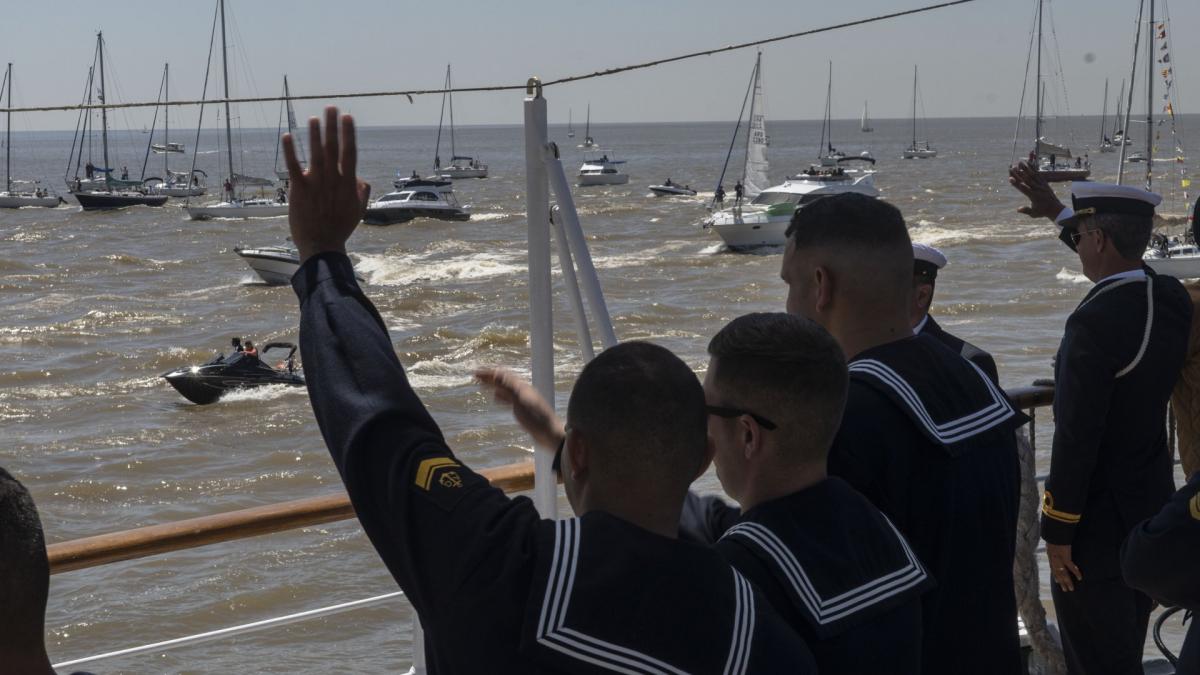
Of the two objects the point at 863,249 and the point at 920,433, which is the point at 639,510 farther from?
the point at 863,249

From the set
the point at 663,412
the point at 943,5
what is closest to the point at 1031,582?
the point at 943,5

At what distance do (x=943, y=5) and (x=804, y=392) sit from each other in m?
1.82

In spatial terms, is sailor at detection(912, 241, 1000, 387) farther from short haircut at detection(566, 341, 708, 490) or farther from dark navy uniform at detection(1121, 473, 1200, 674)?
short haircut at detection(566, 341, 708, 490)

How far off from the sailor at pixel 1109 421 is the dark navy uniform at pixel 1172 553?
3.34 ft

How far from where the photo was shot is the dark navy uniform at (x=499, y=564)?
141cm

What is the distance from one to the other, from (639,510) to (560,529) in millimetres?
98

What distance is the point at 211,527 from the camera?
2510 mm

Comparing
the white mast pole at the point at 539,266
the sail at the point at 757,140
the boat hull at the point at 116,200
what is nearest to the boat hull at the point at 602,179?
the boat hull at the point at 116,200

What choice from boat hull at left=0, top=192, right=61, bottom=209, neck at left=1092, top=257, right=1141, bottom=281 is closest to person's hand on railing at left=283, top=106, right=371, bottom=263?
neck at left=1092, top=257, right=1141, bottom=281

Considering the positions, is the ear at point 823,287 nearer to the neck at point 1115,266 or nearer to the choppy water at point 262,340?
the neck at point 1115,266

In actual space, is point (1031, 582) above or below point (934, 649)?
below

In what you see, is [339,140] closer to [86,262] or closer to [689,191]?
[86,262]

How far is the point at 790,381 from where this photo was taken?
1742 mm

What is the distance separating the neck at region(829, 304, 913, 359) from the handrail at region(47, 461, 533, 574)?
0.70 metres
